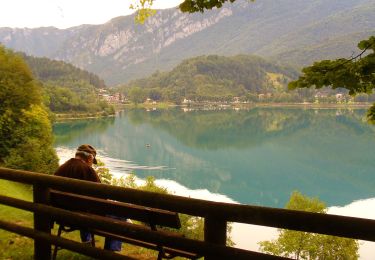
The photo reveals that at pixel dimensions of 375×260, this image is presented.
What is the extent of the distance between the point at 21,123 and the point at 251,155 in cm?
8326

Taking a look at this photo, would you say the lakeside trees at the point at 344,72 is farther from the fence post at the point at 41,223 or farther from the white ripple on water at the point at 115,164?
the white ripple on water at the point at 115,164

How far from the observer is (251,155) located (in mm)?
120250

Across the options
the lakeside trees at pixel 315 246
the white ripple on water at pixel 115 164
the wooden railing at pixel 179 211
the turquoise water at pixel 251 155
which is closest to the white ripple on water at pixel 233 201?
the white ripple on water at pixel 115 164

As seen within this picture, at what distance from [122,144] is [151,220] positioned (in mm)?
111301

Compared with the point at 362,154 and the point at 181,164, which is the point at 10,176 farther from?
the point at 362,154

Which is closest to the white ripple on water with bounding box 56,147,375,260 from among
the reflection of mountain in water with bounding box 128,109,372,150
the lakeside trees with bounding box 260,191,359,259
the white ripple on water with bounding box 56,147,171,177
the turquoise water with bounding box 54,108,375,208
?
the white ripple on water with bounding box 56,147,171,177

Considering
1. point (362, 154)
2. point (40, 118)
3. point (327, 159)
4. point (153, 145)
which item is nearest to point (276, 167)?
point (327, 159)

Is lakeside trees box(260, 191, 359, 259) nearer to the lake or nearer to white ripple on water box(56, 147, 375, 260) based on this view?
white ripple on water box(56, 147, 375, 260)

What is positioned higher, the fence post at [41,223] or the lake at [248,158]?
the fence post at [41,223]

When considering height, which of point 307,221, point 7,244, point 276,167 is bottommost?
point 276,167

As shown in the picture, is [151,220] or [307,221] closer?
[307,221]

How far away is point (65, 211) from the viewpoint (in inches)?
224

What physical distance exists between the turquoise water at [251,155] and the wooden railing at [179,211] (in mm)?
64347

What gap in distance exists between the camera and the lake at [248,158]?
75.7 metres
